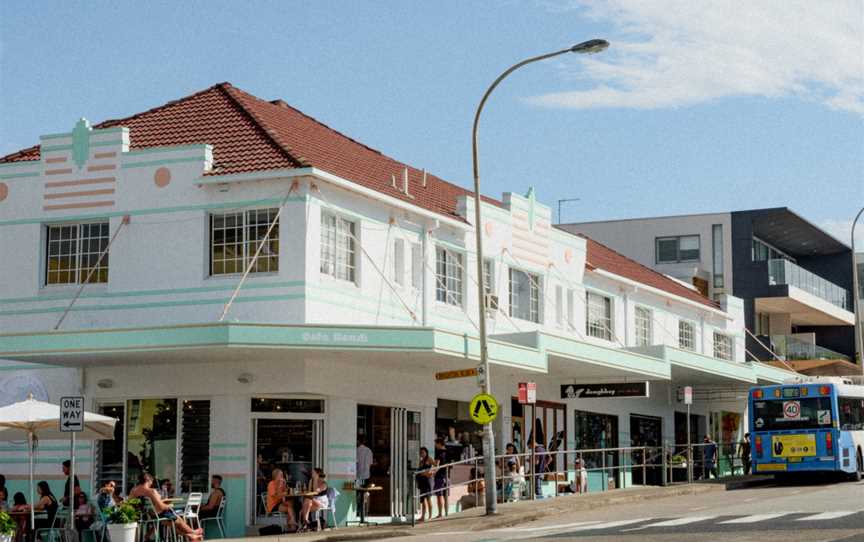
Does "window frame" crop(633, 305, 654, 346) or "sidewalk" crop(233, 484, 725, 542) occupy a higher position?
"window frame" crop(633, 305, 654, 346)

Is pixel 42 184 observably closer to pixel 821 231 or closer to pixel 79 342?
pixel 79 342

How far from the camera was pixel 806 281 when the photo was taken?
203ft

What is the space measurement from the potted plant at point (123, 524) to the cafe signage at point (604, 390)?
14.7 meters

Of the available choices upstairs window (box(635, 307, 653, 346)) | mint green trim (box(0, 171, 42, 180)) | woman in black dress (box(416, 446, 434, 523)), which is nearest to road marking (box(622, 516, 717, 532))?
woman in black dress (box(416, 446, 434, 523))

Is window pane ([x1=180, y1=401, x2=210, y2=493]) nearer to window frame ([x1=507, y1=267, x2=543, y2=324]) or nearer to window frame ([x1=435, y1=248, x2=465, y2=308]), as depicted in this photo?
window frame ([x1=435, y1=248, x2=465, y2=308])

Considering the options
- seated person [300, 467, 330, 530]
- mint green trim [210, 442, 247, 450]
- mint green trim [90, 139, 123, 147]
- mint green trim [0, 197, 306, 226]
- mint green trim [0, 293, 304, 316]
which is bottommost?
seated person [300, 467, 330, 530]

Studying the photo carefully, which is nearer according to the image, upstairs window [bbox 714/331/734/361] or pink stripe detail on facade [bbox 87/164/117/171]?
pink stripe detail on facade [bbox 87/164/117/171]

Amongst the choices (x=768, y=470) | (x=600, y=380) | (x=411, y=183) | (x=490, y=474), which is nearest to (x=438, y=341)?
(x=490, y=474)

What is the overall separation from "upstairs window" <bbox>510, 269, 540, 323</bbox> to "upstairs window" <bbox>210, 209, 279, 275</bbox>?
8621mm

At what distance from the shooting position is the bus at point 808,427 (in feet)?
111

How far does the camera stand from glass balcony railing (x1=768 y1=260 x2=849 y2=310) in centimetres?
5819

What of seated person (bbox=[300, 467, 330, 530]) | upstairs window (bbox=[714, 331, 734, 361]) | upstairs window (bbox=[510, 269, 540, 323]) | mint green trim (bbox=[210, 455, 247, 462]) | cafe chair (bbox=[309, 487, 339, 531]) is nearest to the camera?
seated person (bbox=[300, 467, 330, 530])

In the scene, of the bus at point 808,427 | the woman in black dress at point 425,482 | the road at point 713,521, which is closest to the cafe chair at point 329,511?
the woman in black dress at point 425,482

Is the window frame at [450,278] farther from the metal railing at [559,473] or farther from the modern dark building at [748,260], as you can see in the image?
the modern dark building at [748,260]
